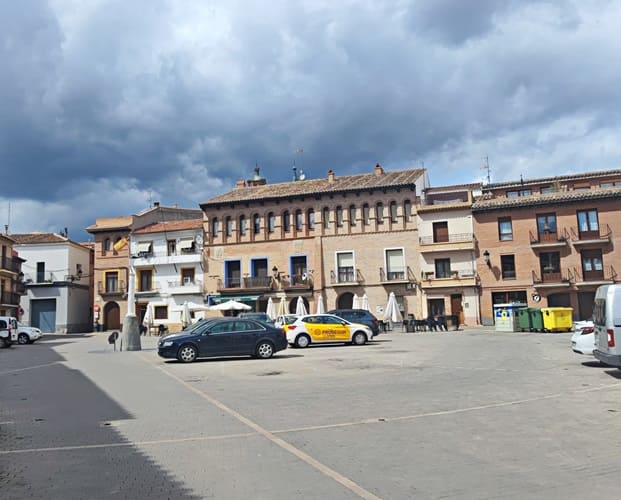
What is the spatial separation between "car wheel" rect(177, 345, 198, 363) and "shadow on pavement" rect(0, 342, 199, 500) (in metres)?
6.01

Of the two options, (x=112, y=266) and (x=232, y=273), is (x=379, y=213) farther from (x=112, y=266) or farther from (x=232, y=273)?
(x=112, y=266)

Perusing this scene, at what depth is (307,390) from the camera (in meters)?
11.6

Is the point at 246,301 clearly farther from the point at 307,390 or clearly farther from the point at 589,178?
the point at 307,390

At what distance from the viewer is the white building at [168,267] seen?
49.9 m

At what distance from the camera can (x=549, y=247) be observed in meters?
41.6

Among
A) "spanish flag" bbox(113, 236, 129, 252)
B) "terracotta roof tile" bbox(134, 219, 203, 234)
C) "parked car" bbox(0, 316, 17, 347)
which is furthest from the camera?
"spanish flag" bbox(113, 236, 129, 252)

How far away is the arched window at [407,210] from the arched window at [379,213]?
5.79 ft

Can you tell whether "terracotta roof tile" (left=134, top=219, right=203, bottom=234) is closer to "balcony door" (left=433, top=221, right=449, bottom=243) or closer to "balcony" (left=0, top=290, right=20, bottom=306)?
"balcony" (left=0, top=290, right=20, bottom=306)

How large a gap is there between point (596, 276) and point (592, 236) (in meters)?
2.89

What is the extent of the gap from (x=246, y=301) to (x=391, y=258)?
12588 millimetres

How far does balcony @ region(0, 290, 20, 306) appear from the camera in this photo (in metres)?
47.2

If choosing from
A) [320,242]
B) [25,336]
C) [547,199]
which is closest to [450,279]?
[547,199]

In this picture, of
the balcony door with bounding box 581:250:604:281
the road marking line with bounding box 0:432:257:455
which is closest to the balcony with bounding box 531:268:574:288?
the balcony door with bounding box 581:250:604:281

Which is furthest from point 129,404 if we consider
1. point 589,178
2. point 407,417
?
point 589,178
